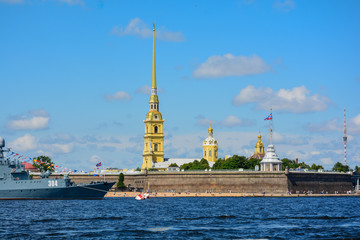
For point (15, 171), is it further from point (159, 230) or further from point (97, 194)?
point (159, 230)

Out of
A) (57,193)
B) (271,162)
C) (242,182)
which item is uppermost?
(271,162)

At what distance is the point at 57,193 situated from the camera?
119 metres

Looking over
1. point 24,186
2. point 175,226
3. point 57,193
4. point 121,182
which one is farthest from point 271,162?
point 175,226

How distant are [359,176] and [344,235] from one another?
142 metres

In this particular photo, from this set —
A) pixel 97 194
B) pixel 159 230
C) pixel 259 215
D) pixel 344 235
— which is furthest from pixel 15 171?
pixel 344 235

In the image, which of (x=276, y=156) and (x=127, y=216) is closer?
(x=127, y=216)

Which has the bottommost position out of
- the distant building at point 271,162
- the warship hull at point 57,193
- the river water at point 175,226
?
the river water at point 175,226

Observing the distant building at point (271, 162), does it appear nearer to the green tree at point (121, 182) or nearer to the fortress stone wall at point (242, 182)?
the fortress stone wall at point (242, 182)

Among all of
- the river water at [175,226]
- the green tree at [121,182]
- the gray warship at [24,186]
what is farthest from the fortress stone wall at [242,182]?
the river water at [175,226]

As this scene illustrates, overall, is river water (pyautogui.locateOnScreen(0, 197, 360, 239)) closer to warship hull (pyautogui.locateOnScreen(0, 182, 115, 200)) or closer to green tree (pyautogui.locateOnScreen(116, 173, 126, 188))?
warship hull (pyautogui.locateOnScreen(0, 182, 115, 200))

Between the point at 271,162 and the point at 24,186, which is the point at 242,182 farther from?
the point at 24,186

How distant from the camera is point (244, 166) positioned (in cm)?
18100

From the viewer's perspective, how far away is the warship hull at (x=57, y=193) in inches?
4557

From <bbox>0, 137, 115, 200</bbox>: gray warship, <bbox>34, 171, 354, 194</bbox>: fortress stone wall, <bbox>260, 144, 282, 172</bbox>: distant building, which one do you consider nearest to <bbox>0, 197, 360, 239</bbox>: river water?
<bbox>0, 137, 115, 200</bbox>: gray warship
